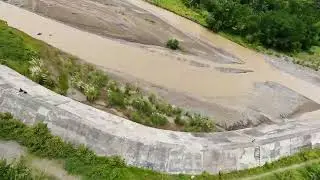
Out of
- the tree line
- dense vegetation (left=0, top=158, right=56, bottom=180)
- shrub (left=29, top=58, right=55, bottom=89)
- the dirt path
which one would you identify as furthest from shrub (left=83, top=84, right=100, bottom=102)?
the tree line

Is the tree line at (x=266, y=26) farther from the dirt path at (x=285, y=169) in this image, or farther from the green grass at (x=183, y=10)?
the dirt path at (x=285, y=169)

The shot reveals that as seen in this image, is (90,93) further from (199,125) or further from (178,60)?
(178,60)

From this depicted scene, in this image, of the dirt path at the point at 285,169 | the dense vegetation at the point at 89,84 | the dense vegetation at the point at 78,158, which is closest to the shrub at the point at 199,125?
the dense vegetation at the point at 89,84

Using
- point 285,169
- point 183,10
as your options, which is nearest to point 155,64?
point 183,10

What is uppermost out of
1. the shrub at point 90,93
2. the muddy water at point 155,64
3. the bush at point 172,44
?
the bush at point 172,44

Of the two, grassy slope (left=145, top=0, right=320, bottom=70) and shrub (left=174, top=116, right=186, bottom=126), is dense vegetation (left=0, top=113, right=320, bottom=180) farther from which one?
grassy slope (left=145, top=0, right=320, bottom=70)

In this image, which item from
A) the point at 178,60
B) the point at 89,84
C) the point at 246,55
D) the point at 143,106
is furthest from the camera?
the point at 246,55
